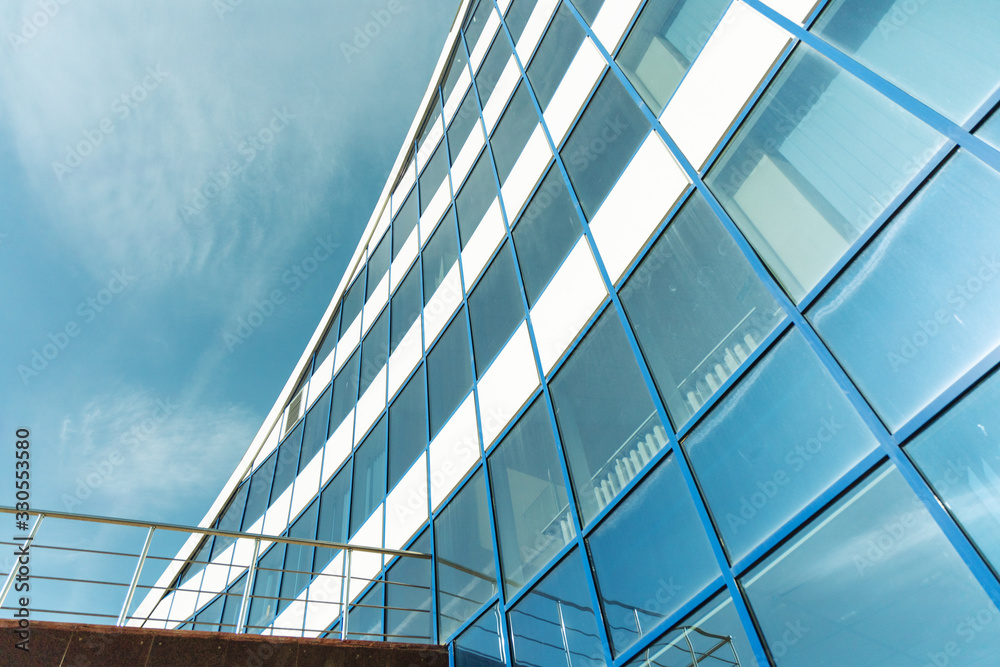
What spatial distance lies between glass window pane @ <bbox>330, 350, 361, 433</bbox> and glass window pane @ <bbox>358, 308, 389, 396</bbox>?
0.32 m

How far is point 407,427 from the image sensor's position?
34.5 feet

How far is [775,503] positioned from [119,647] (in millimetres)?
5566

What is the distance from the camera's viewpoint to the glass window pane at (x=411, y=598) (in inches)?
314

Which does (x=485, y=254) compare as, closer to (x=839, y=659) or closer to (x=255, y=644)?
(x=255, y=644)

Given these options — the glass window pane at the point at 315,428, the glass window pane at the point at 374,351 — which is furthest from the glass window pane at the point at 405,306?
the glass window pane at the point at 315,428

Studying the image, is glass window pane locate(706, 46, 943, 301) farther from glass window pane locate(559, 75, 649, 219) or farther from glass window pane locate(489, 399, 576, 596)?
glass window pane locate(489, 399, 576, 596)

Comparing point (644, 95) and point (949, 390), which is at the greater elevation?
point (644, 95)

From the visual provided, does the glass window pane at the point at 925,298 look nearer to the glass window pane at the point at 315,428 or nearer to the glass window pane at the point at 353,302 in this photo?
the glass window pane at the point at 315,428

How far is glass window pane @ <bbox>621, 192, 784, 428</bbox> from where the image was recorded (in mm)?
4859

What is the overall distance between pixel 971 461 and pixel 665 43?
5.63 m

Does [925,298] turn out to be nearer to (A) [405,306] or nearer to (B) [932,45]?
(B) [932,45]

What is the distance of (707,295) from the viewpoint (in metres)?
5.31

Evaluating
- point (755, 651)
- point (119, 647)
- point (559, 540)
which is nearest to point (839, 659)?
point (755, 651)

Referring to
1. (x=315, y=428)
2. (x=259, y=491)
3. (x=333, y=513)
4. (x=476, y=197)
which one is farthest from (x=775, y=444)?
(x=259, y=491)
